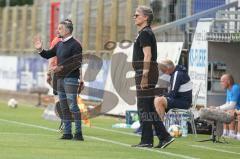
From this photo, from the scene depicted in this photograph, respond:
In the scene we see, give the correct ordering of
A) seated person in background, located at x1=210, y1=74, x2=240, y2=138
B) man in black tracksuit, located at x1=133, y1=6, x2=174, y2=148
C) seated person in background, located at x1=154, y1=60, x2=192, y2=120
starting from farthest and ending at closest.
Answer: seated person in background, located at x1=210, y1=74, x2=240, y2=138 < seated person in background, located at x1=154, y1=60, x2=192, y2=120 < man in black tracksuit, located at x1=133, y1=6, x2=174, y2=148

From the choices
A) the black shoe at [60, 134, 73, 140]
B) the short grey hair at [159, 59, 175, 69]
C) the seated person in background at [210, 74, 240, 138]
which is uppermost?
the short grey hair at [159, 59, 175, 69]

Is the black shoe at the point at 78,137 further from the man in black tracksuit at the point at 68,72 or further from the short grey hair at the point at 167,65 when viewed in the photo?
the short grey hair at the point at 167,65

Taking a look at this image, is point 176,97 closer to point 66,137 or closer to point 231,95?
point 231,95

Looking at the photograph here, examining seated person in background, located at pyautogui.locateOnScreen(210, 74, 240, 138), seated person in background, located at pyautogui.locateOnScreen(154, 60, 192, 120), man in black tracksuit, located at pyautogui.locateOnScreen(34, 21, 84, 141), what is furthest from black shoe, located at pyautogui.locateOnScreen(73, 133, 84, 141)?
seated person in background, located at pyautogui.locateOnScreen(210, 74, 240, 138)

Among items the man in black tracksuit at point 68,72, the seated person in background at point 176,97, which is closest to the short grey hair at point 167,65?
the seated person in background at point 176,97

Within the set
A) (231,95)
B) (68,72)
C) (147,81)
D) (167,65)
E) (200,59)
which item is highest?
(200,59)

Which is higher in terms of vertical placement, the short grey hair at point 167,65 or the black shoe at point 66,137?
the short grey hair at point 167,65

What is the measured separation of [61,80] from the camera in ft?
52.4

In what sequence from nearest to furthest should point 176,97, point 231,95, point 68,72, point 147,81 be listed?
point 147,81 → point 68,72 → point 176,97 → point 231,95

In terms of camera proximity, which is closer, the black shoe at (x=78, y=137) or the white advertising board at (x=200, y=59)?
the black shoe at (x=78, y=137)

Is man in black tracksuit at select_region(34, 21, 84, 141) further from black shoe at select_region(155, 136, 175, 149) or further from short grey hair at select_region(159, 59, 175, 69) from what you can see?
short grey hair at select_region(159, 59, 175, 69)

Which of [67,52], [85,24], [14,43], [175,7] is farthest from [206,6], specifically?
[14,43]

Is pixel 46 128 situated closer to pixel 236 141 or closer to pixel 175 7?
pixel 236 141

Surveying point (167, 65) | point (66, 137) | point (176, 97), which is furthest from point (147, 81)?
point (167, 65)
